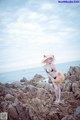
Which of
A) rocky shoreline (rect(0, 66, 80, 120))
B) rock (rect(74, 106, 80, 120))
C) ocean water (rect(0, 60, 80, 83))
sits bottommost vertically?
rock (rect(74, 106, 80, 120))

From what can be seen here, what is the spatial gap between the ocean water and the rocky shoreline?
0.03 metres

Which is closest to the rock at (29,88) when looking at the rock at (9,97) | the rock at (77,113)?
the rock at (9,97)

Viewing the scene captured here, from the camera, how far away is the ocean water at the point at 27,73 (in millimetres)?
2207

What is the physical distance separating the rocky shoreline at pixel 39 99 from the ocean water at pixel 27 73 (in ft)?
0.11

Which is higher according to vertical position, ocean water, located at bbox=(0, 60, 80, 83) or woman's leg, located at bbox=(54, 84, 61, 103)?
ocean water, located at bbox=(0, 60, 80, 83)

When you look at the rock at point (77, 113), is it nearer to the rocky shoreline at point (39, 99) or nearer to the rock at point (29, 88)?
the rocky shoreline at point (39, 99)

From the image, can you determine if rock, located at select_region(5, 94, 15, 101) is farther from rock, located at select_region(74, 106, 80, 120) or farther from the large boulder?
rock, located at select_region(74, 106, 80, 120)

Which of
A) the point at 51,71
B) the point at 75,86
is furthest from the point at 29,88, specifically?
the point at 75,86

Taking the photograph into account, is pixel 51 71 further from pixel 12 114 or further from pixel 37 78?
pixel 12 114

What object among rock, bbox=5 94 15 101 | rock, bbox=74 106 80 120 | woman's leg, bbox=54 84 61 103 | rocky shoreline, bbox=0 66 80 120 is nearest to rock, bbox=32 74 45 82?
rocky shoreline, bbox=0 66 80 120

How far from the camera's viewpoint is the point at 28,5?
226 cm

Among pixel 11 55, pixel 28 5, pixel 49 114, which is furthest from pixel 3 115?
pixel 28 5

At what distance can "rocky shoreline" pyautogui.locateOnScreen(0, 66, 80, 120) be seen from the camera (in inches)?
83.4

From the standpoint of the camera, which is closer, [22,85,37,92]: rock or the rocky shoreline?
the rocky shoreline
